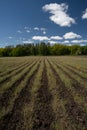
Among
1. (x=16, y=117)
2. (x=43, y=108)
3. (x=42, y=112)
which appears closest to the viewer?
(x=16, y=117)

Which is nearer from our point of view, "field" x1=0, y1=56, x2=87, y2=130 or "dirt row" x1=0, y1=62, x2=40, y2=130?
"dirt row" x1=0, y1=62, x2=40, y2=130

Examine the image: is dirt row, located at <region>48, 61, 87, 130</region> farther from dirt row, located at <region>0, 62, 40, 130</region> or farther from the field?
dirt row, located at <region>0, 62, 40, 130</region>

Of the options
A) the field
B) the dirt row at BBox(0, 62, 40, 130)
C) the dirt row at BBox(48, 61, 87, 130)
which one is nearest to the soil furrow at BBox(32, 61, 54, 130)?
the field

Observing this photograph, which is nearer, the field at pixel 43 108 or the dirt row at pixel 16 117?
the dirt row at pixel 16 117

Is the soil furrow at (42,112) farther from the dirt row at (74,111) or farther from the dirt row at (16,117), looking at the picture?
the dirt row at (74,111)

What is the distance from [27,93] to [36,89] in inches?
40.7

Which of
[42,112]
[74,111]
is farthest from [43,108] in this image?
[74,111]

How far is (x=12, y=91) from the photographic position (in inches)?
382

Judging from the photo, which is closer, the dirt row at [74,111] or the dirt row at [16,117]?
the dirt row at [16,117]

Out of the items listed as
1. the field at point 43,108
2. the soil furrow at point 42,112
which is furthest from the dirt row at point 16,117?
the soil furrow at point 42,112

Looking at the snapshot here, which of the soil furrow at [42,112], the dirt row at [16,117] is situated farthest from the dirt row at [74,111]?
the dirt row at [16,117]

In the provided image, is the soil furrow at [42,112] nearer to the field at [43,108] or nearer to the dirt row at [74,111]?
the field at [43,108]

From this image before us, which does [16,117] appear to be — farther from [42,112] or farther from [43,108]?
[43,108]

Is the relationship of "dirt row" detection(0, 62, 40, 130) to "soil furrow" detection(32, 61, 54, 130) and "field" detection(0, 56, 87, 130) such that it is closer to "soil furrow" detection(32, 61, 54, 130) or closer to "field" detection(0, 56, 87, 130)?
"field" detection(0, 56, 87, 130)
